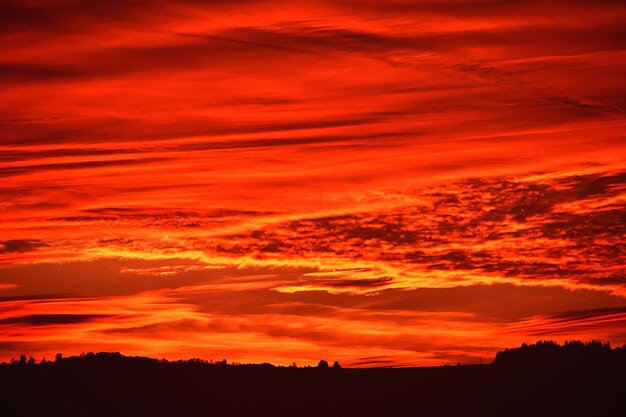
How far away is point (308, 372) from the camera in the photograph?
81125mm

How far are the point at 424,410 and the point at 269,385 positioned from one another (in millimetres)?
9600

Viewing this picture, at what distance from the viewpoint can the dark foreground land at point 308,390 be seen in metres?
76.6

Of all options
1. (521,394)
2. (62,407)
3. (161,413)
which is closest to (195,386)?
(161,413)

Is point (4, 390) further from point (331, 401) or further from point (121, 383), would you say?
point (331, 401)

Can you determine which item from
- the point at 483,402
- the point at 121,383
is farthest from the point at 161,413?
the point at 483,402

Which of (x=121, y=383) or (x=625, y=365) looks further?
(x=121, y=383)

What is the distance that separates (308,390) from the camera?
7944 cm

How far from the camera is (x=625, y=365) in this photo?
75438mm

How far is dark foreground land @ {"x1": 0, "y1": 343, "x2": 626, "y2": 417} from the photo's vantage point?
76.6 metres

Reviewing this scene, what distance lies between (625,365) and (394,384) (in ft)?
46.4

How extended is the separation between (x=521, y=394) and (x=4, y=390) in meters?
30.9

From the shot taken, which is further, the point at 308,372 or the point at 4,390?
the point at 308,372

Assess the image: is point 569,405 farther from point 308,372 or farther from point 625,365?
point 308,372

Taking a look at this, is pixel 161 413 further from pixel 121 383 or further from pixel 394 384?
pixel 394 384
